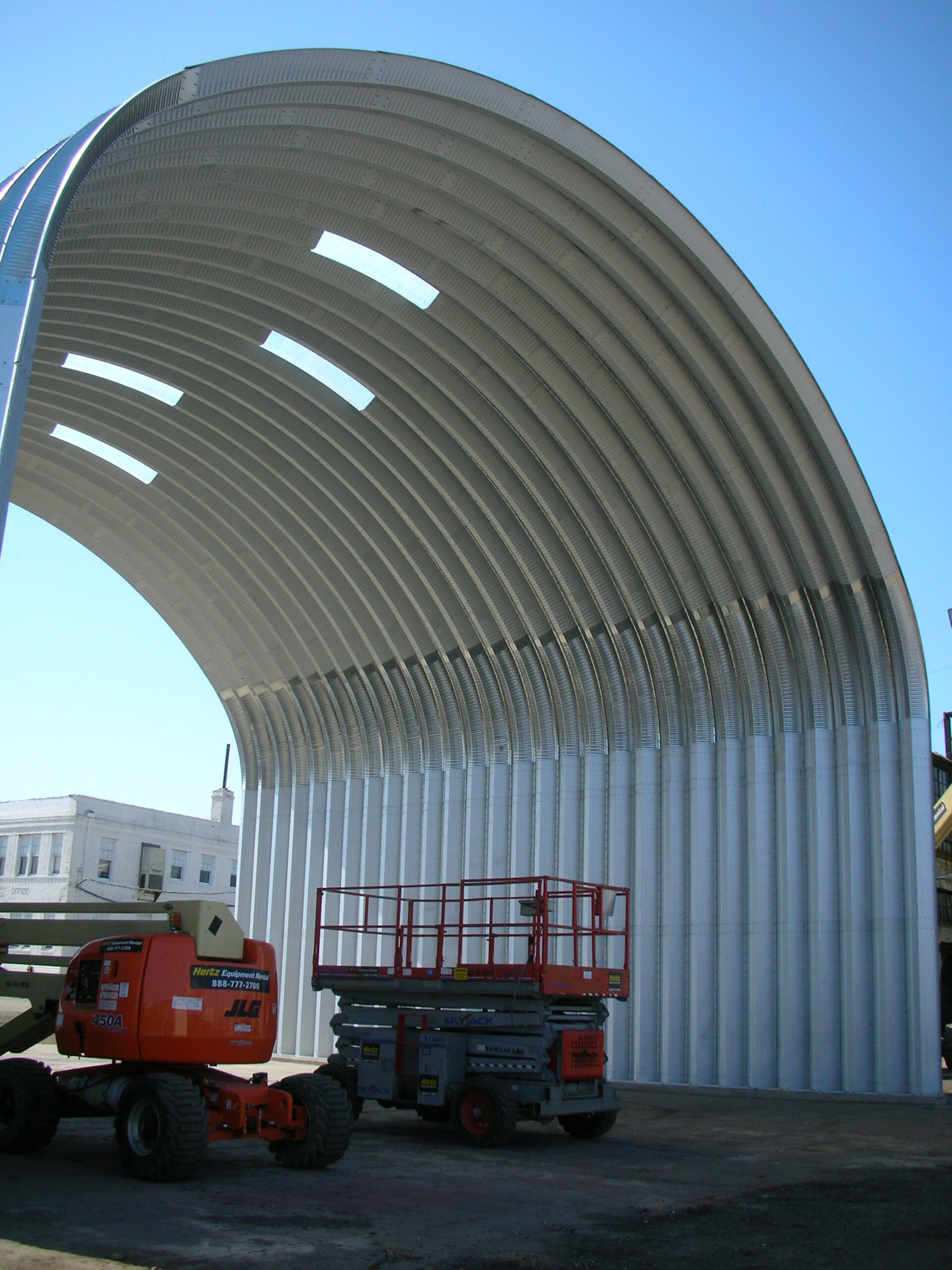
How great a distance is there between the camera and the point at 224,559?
88.4ft

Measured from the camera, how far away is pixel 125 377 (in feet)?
74.6

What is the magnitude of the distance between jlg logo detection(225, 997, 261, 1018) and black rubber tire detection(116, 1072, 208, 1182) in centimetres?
86

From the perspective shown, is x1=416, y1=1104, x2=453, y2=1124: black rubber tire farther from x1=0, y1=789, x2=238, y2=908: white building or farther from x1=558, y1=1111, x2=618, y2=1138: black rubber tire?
x1=0, y1=789, x2=238, y2=908: white building

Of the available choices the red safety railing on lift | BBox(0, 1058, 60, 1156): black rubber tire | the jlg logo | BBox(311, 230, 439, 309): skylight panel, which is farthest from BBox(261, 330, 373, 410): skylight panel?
BBox(0, 1058, 60, 1156): black rubber tire

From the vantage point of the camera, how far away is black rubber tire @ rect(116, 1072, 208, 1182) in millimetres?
10016

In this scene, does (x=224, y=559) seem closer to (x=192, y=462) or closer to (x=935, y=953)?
(x=192, y=462)

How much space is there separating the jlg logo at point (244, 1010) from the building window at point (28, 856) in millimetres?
42199

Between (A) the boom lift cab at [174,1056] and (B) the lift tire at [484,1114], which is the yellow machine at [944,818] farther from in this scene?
(A) the boom lift cab at [174,1056]

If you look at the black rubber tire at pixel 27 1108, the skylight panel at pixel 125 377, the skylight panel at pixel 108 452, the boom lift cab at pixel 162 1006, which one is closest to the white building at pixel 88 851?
the skylight panel at pixel 108 452

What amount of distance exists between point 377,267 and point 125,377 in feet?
21.2

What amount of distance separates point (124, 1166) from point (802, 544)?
1448 centimetres

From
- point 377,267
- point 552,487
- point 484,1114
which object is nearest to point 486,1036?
point 484,1114

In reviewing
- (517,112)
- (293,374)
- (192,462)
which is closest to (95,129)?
(517,112)

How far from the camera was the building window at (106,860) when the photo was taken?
50.2 m
